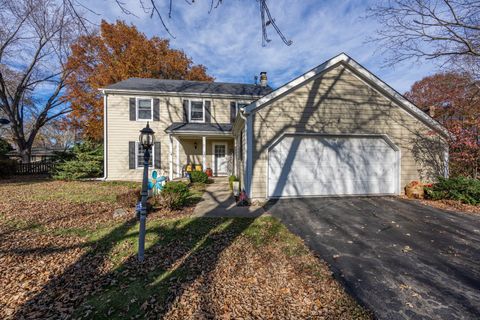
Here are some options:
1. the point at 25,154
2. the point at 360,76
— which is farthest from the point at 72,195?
the point at 25,154

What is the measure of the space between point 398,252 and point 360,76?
625 cm

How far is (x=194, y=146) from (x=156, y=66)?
11.0m

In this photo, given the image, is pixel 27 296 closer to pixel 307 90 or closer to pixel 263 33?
pixel 263 33

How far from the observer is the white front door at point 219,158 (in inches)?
553

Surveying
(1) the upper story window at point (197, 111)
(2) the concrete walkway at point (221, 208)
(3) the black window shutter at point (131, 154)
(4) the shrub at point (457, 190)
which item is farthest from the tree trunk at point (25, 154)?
(4) the shrub at point (457, 190)

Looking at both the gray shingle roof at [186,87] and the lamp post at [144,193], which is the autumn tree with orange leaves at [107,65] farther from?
the lamp post at [144,193]

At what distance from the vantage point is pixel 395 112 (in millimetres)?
7820

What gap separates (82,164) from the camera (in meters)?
12.3

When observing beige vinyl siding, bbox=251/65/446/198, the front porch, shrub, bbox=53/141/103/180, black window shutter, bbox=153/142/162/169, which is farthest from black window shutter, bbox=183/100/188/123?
beige vinyl siding, bbox=251/65/446/198

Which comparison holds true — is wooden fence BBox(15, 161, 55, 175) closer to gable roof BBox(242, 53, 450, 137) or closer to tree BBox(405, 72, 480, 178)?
gable roof BBox(242, 53, 450, 137)

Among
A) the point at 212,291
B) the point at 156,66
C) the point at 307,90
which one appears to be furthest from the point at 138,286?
the point at 156,66

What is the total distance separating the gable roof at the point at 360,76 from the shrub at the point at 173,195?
10.9 ft

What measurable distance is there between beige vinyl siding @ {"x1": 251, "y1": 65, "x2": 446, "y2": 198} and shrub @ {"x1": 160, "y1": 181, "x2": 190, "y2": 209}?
7.62 ft

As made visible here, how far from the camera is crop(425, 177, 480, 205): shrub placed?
22.5ft
